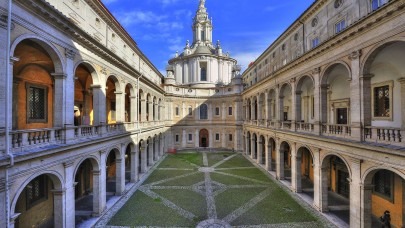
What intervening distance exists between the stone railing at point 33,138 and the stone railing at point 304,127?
1679 centimetres

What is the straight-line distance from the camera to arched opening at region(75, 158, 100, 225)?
1417 cm

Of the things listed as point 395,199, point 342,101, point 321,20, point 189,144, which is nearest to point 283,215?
point 395,199

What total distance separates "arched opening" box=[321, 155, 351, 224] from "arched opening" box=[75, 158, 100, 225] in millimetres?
15888

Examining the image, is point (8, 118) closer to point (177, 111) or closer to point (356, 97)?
point (356, 97)

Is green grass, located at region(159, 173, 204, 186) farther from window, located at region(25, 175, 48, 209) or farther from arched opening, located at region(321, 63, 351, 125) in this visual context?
arched opening, located at region(321, 63, 351, 125)

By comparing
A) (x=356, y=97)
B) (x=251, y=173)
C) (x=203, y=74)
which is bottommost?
(x=251, y=173)

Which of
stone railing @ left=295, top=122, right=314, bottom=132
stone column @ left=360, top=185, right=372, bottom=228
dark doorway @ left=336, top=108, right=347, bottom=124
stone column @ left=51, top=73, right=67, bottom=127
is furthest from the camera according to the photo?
dark doorway @ left=336, top=108, right=347, bottom=124

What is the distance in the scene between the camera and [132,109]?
68.9 feet

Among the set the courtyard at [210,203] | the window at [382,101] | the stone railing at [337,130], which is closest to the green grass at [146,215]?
the courtyard at [210,203]

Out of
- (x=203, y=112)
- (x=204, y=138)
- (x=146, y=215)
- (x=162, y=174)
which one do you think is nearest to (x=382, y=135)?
(x=146, y=215)

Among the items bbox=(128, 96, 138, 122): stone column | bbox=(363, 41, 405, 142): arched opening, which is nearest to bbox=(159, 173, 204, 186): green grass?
bbox=(128, 96, 138, 122): stone column

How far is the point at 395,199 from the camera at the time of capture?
1307cm

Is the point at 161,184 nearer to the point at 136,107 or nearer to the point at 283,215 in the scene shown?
the point at 136,107

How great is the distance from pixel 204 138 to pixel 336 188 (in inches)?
1063
